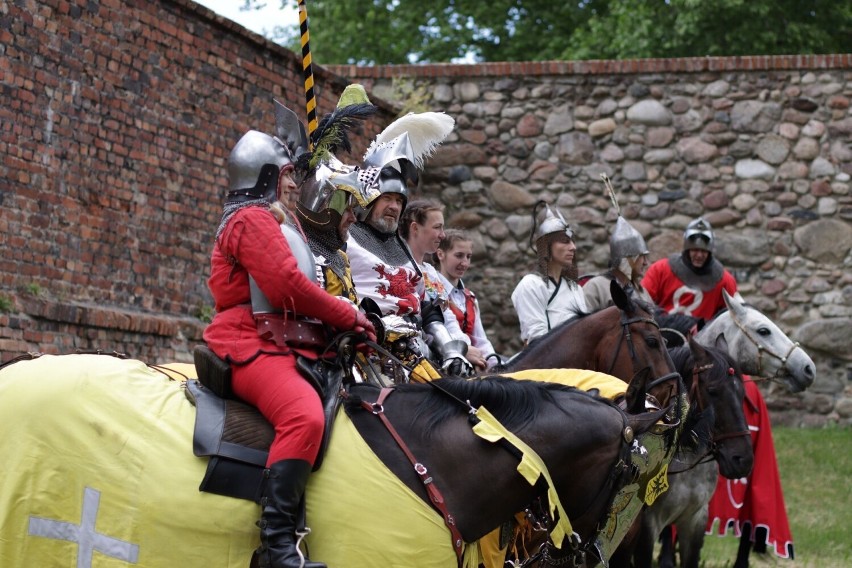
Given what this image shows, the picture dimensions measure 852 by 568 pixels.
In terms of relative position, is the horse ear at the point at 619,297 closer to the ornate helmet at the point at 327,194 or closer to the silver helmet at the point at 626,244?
the ornate helmet at the point at 327,194

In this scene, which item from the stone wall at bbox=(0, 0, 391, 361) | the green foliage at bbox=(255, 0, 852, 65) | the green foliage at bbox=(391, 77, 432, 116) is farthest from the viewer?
the green foliage at bbox=(255, 0, 852, 65)

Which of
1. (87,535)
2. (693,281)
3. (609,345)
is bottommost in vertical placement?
(87,535)

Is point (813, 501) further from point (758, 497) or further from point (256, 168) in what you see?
point (256, 168)

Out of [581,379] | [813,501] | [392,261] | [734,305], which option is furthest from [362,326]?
[813,501]

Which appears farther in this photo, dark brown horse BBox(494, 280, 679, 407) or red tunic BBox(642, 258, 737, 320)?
red tunic BBox(642, 258, 737, 320)

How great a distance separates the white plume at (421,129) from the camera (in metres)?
7.15

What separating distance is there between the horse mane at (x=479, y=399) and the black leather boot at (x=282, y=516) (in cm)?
43

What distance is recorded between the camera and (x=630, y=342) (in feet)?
23.0

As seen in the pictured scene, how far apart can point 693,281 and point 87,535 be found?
267 inches

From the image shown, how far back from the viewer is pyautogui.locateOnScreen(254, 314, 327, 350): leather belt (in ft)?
16.1

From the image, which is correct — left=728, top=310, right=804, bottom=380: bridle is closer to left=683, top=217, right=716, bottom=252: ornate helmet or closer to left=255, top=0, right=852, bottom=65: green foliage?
left=683, top=217, right=716, bottom=252: ornate helmet

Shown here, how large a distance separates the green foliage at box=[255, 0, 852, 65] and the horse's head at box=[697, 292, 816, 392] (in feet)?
41.7

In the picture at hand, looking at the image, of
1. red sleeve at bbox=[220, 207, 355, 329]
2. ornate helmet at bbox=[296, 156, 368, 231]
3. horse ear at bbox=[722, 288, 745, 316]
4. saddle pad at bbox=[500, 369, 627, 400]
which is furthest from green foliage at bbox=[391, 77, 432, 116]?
red sleeve at bbox=[220, 207, 355, 329]

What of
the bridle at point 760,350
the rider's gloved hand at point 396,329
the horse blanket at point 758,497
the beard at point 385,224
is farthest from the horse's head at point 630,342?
the horse blanket at point 758,497
